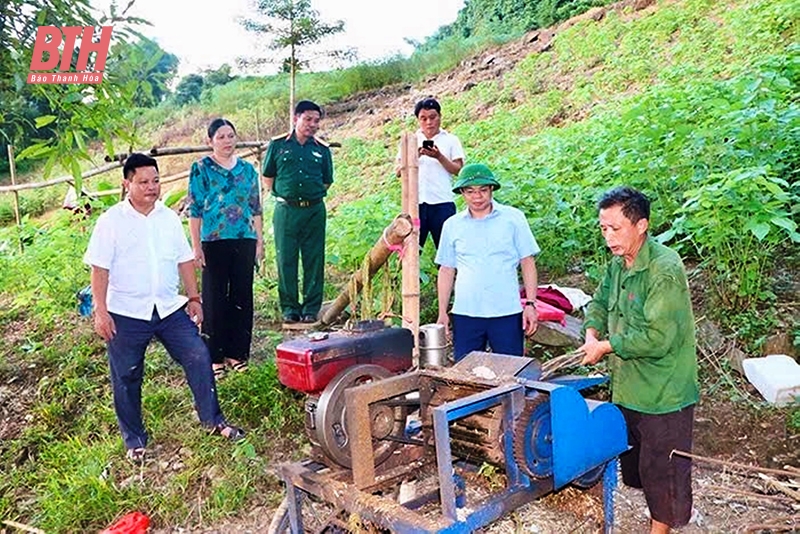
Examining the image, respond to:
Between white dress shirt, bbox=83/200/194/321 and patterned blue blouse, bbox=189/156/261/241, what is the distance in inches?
26.2

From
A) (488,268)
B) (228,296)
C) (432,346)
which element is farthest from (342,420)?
(228,296)

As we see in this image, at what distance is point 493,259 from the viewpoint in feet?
11.3

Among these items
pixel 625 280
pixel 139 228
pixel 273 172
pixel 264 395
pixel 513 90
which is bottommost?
pixel 264 395

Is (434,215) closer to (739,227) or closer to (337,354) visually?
(739,227)

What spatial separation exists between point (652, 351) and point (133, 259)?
8.49 feet

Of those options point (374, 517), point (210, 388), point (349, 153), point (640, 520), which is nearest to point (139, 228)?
point (210, 388)

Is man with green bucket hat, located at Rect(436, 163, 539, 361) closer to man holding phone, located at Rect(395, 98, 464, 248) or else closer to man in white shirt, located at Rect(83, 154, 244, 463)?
man holding phone, located at Rect(395, 98, 464, 248)

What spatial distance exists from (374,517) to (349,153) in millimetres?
11590

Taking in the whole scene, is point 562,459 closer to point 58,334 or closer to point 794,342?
point 794,342

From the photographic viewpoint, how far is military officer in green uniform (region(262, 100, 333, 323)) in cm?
485

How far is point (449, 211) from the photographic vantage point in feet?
16.0

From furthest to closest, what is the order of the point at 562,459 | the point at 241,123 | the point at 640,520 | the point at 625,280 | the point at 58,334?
the point at 241,123
the point at 58,334
the point at 640,520
the point at 625,280
the point at 562,459

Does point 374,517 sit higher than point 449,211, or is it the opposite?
point 449,211

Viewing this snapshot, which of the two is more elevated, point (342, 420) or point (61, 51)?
point (61, 51)
